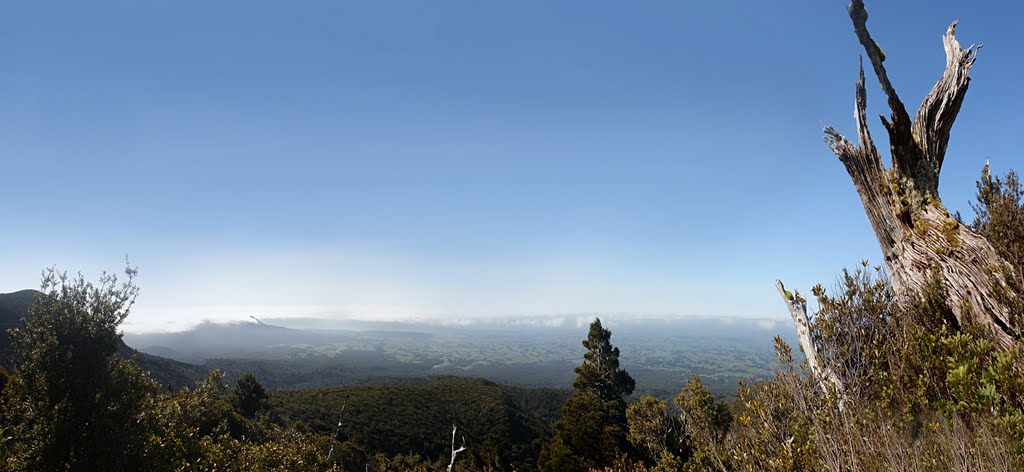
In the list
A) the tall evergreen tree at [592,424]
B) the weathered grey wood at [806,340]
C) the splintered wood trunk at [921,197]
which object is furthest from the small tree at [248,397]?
the splintered wood trunk at [921,197]

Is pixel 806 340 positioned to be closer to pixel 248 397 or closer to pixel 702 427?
pixel 702 427

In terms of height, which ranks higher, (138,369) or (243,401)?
(138,369)

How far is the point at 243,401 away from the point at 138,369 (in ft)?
141

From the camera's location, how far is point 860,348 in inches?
296

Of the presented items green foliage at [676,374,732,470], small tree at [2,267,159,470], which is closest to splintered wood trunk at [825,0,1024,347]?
green foliage at [676,374,732,470]

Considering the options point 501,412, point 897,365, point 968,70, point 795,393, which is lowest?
point 501,412

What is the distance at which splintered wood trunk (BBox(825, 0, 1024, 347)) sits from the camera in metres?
6.78

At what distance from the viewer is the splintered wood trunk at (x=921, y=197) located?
22.2 feet

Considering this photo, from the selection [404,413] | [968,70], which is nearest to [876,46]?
[968,70]

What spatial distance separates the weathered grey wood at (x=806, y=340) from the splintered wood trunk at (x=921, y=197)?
68.6 inches

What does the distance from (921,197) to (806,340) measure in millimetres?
3634

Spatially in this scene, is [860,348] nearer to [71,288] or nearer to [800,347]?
[800,347]

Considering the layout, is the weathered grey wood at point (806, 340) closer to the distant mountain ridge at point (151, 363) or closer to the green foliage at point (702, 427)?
the green foliage at point (702, 427)

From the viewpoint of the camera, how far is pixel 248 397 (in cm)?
4791
